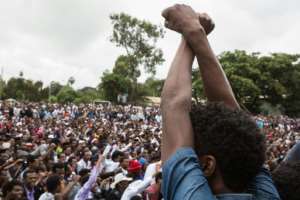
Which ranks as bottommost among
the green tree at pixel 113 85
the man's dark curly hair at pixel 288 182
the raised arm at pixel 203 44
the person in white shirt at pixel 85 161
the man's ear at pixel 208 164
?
the person in white shirt at pixel 85 161

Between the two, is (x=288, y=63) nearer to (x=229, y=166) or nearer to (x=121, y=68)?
(x=121, y=68)

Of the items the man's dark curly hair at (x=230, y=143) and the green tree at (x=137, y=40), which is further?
the green tree at (x=137, y=40)

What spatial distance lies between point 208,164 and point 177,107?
181 mm

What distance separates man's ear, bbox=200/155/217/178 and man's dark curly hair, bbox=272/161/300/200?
470 mm

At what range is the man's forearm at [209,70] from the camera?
4.19 ft

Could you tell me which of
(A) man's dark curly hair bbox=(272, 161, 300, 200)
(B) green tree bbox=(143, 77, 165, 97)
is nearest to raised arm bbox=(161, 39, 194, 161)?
(A) man's dark curly hair bbox=(272, 161, 300, 200)

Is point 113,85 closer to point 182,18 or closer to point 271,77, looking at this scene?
point 271,77

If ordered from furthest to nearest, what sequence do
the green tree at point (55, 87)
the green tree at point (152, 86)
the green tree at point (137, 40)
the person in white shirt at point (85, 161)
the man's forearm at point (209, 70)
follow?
the green tree at point (55, 87) < the green tree at point (152, 86) < the green tree at point (137, 40) < the person in white shirt at point (85, 161) < the man's forearm at point (209, 70)

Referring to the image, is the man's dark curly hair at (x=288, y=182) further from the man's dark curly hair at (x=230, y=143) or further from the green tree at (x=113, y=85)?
the green tree at (x=113, y=85)

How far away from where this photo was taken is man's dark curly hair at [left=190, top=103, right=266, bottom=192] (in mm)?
1099

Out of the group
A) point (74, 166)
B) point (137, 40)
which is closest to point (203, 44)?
point (74, 166)

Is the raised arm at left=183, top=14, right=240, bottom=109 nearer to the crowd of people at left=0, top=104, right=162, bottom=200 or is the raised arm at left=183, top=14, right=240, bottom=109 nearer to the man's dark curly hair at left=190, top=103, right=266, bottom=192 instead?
the man's dark curly hair at left=190, top=103, right=266, bottom=192

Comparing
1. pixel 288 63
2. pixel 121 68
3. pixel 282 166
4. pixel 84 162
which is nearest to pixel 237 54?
pixel 288 63

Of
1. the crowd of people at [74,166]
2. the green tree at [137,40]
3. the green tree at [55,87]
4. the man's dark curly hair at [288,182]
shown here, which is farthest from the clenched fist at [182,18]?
the green tree at [55,87]
